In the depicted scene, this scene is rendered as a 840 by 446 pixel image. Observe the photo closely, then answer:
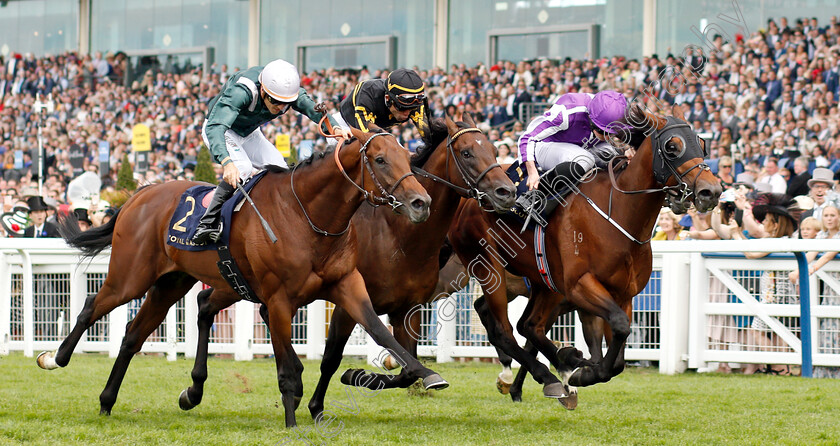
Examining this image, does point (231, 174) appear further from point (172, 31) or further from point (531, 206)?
point (172, 31)

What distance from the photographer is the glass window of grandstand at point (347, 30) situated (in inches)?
1003

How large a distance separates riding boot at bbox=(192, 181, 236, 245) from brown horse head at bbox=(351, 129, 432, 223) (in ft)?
3.10

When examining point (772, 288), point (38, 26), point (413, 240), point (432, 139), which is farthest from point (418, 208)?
point (38, 26)

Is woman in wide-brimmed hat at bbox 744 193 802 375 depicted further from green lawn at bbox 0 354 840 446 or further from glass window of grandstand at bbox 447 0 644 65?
glass window of grandstand at bbox 447 0 644 65

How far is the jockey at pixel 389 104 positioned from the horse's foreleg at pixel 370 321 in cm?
92

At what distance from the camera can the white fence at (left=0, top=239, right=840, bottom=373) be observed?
7.97m

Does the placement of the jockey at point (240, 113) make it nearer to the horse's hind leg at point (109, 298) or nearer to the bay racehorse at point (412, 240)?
the bay racehorse at point (412, 240)

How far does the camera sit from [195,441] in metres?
5.09

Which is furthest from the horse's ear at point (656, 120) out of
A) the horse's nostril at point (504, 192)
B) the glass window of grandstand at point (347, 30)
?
the glass window of grandstand at point (347, 30)

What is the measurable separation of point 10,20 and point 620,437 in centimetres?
3068

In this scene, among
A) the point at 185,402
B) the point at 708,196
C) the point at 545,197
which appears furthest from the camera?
the point at 185,402

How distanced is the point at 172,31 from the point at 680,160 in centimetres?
2549

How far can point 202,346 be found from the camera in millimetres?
6629

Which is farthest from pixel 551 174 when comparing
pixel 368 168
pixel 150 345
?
pixel 150 345
